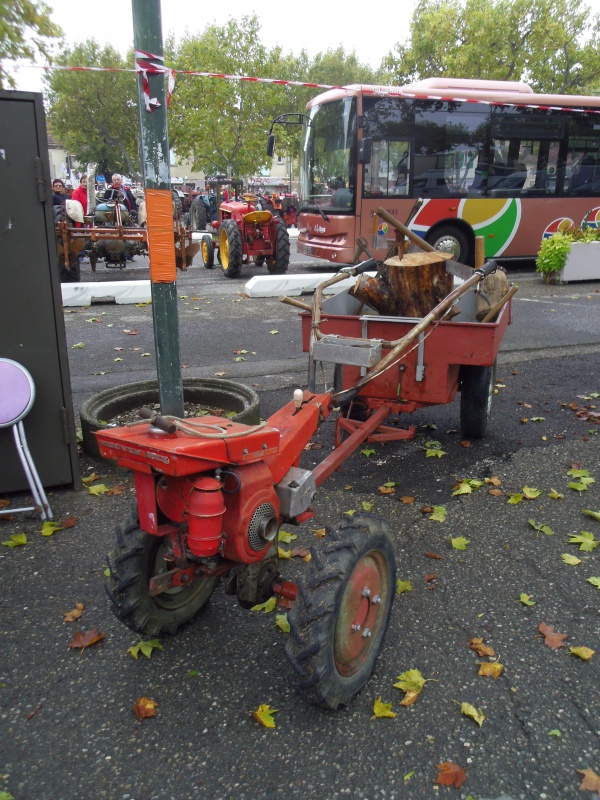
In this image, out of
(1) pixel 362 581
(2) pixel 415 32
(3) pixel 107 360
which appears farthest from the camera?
(2) pixel 415 32

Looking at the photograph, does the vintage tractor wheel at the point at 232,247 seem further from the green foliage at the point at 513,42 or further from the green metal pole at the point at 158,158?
the green foliage at the point at 513,42

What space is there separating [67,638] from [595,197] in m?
16.7

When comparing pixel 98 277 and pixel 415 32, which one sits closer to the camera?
pixel 98 277

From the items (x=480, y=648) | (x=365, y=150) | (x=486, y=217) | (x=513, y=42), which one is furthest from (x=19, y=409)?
(x=513, y=42)

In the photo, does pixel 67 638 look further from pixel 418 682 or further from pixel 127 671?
pixel 418 682

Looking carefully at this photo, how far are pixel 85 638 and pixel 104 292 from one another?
29.8 feet

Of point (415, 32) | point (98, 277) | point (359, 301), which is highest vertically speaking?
point (415, 32)

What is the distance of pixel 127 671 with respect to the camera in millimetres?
2775

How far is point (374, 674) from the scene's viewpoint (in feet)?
8.96

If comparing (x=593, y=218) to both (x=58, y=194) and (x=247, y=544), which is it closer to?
(x=58, y=194)

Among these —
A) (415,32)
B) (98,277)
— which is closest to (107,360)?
(98,277)

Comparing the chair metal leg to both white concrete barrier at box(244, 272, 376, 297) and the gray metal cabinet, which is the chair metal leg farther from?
white concrete barrier at box(244, 272, 376, 297)

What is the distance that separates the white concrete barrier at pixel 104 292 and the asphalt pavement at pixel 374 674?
22.7 feet

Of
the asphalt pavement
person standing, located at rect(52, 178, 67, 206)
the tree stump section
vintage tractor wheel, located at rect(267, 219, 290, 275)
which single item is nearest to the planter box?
vintage tractor wheel, located at rect(267, 219, 290, 275)
